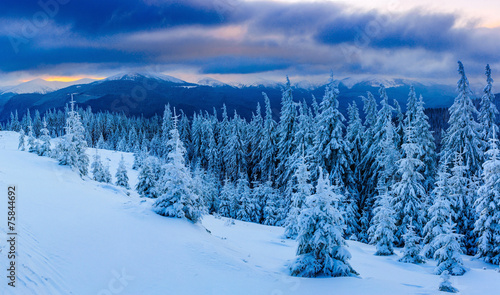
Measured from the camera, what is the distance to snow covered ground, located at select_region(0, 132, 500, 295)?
9.87 meters

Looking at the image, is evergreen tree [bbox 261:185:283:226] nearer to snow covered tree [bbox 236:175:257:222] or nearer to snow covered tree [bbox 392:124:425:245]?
snow covered tree [bbox 236:175:257:222]

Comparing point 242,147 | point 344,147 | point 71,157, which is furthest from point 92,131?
point 344,147

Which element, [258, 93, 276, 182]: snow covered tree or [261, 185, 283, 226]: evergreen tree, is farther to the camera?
[258, 93, 276, 182]: snow covered tree

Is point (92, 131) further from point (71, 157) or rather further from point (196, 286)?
point (196, 286)

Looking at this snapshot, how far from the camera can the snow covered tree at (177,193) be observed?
16062 millimetres

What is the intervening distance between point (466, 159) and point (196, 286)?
30749 mm

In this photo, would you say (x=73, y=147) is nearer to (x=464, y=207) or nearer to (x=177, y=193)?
(x=177, y=193)

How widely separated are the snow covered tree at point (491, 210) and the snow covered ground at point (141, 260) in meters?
5.65

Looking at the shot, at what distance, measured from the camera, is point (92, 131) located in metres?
123

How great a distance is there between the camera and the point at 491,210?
70.9 ft

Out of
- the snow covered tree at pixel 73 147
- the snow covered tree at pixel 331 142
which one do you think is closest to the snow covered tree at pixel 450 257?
the snow covered tree at pixel 331 142

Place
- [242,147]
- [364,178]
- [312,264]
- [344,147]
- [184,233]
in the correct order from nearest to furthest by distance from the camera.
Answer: [312,264]
[184,233]
[344,147]
[364,178]
[242,147]

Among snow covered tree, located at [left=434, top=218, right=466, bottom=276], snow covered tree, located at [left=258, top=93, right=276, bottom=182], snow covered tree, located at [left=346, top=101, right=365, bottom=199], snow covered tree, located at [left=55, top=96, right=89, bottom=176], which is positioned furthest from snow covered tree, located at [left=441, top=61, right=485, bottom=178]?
snow covered tree, located at [left=55, top=96, right=89, bottom=176]

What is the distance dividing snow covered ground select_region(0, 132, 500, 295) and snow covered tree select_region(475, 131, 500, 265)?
18.5 feet
